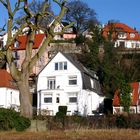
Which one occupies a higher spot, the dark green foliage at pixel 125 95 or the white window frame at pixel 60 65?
the white window frame at pixel 60 65

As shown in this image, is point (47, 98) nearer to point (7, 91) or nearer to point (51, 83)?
point (51, 83)

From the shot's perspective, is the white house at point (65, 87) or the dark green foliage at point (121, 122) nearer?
the dark green foliage at point (121, 122)

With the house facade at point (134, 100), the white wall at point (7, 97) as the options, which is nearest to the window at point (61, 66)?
the white wall at point (7, 97)

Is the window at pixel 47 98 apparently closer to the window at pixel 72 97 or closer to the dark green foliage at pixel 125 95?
the window at pixel 72 97

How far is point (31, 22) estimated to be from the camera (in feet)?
99.9

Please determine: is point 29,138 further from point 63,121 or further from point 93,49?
point 93,49

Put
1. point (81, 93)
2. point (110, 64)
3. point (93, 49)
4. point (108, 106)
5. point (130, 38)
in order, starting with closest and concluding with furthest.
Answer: point (81, 93)
point (108, 106)
point (110, 64)
point (93, 49)
point (130, 38)

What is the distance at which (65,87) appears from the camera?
A: 7444cm

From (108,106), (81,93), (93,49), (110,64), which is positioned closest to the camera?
(81,93)

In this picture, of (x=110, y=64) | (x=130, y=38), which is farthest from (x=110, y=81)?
(x=130, y=38)

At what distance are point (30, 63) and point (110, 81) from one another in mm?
53670

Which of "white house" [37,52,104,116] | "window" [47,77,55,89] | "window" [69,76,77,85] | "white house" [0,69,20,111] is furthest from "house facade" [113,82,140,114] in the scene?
"white house" [0,69,20,111]

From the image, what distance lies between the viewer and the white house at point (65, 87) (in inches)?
2884

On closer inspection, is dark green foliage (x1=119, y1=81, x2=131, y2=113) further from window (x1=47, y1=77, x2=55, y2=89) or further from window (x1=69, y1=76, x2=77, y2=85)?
window (x1=47, y1=77, x2=55, y2=89)
